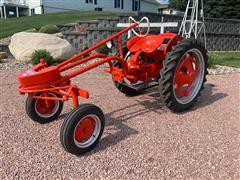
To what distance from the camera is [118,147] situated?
3258 millimetres

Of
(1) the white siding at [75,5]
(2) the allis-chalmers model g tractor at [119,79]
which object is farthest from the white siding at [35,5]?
Result: (2) the allis-chalmers model g tractor at [119,79]

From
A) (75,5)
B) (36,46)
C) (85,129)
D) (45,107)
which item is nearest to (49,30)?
(36,46)

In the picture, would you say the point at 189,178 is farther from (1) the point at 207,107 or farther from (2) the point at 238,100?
(2) the point at 238,100

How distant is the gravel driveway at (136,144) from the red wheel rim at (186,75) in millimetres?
366

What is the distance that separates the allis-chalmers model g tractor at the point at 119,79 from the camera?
3.12 m

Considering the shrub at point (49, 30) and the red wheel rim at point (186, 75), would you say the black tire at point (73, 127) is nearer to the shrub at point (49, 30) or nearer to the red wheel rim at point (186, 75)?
the red wheel rim at point (186, 75)

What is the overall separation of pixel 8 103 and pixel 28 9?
2549 cm

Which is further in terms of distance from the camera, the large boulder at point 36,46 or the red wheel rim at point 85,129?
the large boulder at point 36,46

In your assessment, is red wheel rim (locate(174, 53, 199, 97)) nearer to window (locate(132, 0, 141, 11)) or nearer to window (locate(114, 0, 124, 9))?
window (locate(114, 0, 124, 9))

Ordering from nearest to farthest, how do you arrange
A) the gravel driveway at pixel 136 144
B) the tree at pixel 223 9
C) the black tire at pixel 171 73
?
1. the gravel driveway at pixel 136 144
2. the black tire at pixel 171 73
3. the tree at pixel 223 9

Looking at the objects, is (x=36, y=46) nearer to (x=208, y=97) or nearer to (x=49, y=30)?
(x=49, y=30)

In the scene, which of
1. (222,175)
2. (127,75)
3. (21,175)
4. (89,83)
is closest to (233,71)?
(89,83)

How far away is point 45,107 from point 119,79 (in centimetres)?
116

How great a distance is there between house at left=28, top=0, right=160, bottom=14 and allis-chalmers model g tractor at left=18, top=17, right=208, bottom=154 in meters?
22.8
